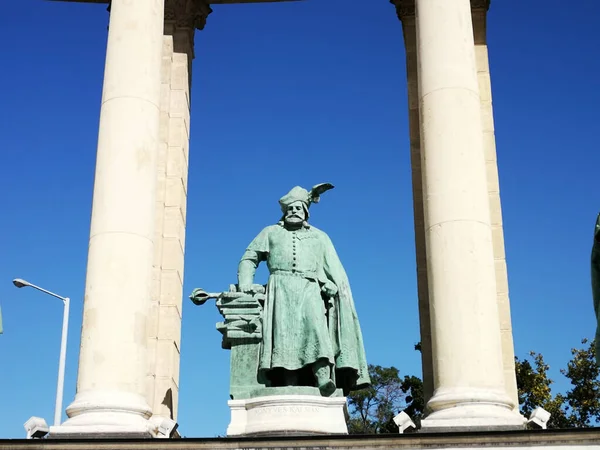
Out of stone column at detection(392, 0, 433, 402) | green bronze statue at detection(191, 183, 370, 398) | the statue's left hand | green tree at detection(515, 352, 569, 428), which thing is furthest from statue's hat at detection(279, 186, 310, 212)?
green tree at detection(515, 352, 569, 428)

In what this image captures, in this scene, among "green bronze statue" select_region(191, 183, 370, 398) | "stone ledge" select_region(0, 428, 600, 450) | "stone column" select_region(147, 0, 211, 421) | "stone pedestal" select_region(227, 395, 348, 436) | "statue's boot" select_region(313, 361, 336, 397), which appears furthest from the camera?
"stone column" select_region(147, 0, 211, 421)

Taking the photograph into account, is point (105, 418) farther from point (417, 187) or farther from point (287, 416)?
point (417, 187)

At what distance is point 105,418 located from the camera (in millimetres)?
23719

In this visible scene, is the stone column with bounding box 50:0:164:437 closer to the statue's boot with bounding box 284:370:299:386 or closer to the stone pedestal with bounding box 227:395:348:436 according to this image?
the stone pedestal with bounding box 227:395:348:436

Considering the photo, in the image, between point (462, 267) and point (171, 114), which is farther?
point (171, 114)

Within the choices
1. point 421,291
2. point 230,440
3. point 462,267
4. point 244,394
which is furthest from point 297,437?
point 421,291

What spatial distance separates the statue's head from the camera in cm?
2819

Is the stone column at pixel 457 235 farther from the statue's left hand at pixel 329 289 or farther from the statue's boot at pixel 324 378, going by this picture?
the statue's left hand at pixel 329 289

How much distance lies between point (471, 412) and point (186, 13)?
2196 cm

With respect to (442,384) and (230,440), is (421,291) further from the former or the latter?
(230,440)

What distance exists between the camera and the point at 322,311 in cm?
2697

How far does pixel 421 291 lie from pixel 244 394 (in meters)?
9.23

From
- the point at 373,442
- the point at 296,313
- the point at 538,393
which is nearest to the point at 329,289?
the point at 296,313

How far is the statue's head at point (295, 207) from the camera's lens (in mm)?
28188
